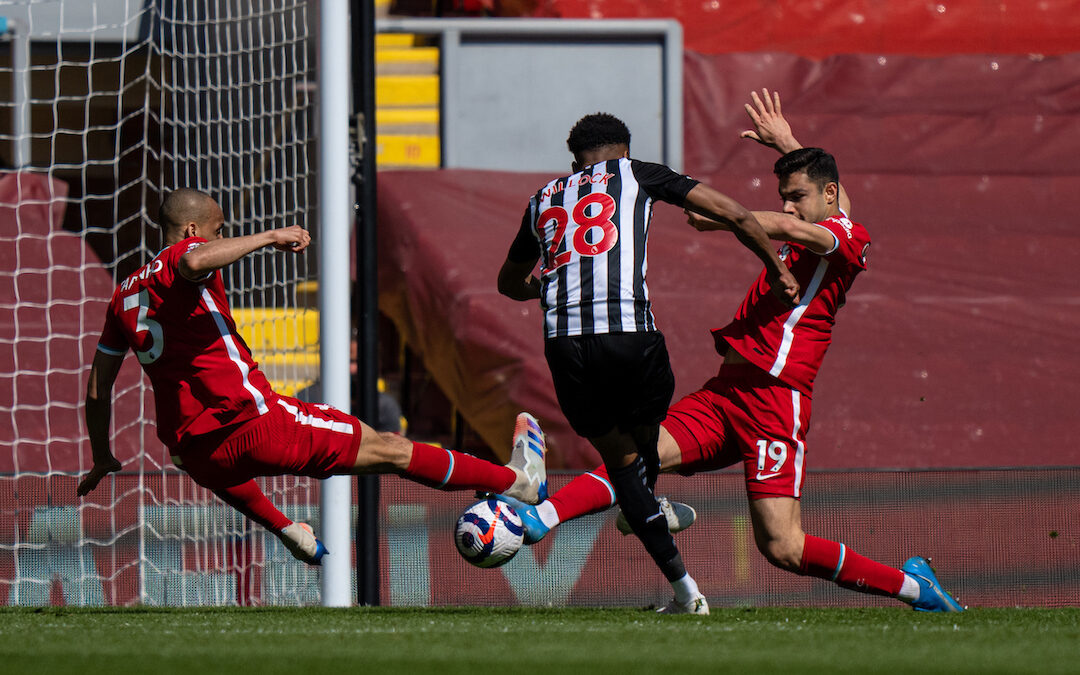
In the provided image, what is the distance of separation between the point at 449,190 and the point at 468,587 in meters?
3.78

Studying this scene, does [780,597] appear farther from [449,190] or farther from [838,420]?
[449,190]

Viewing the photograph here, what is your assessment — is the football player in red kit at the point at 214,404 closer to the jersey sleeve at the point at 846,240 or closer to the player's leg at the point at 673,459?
the player's leg at the point at 673,459

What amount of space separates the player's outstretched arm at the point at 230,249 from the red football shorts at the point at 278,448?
0.58m

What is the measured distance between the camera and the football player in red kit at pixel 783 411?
4.62 meters

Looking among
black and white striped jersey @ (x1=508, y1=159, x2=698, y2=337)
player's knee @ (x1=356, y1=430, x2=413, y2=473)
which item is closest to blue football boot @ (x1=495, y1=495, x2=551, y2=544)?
player's knee @ (x1=356, y1=430, x2=413, y2=473)

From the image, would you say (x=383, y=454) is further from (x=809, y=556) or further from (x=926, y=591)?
(x=926, y=591)

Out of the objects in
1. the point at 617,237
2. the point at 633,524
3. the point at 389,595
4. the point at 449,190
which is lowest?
the point at 389,595

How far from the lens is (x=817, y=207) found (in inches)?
188

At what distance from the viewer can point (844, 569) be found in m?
4.66

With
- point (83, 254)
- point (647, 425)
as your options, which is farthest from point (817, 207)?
point (83, 254)

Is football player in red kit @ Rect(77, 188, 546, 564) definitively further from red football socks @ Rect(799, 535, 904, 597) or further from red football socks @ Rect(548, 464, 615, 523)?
red football socks @ Rect(799, 535, 904, 597)

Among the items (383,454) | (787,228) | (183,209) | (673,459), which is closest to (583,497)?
(673,459)

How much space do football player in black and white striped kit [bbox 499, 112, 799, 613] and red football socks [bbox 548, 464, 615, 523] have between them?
0.19 m

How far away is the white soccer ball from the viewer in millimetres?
4523
